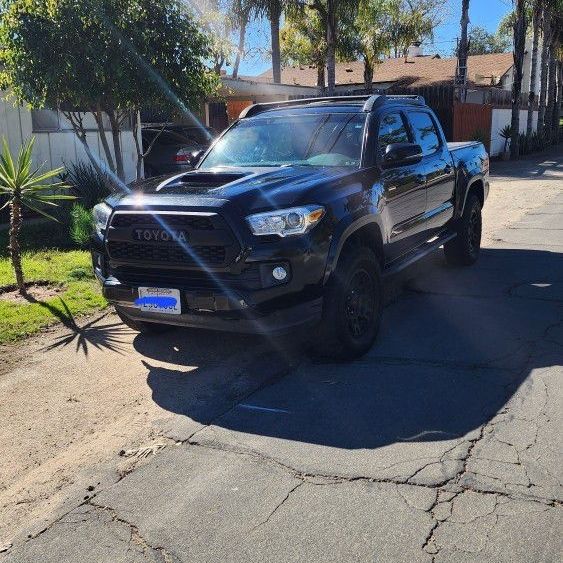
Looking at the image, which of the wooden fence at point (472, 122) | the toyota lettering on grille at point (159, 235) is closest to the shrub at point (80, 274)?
the toyota lettering on grille at point (159, 235)

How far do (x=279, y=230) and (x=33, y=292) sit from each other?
376cm

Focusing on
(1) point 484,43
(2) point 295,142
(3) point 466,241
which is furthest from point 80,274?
(1) point 484,43

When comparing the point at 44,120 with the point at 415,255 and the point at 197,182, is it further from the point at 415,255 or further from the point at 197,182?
the point at 415,255

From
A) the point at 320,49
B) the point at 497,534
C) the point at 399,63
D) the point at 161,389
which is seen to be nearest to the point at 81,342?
the point at 161,389

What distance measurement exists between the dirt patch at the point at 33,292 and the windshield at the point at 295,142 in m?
2.28

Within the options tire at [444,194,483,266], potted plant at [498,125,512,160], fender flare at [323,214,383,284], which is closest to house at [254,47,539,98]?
potted plant at [498,125,512,160]

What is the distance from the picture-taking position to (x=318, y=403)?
4.26m

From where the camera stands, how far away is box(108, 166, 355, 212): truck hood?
14.6ft

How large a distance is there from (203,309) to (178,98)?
16.8 ft

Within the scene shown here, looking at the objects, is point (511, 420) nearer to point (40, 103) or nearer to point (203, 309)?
point (203, 309)

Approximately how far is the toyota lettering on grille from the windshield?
1.40 metres

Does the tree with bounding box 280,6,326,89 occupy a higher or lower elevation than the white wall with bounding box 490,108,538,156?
A: higher

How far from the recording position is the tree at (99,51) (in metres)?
7.74

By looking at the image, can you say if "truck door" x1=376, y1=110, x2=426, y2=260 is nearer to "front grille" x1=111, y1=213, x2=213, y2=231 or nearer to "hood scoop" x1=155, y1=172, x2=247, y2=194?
"hood scoop" x1=155, y1=172, x2=247, y2=194
